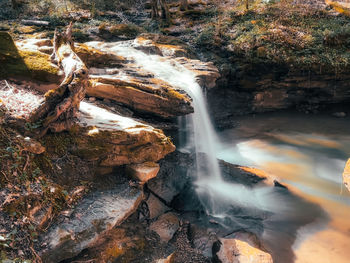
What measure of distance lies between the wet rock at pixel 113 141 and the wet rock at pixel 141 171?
127 mm

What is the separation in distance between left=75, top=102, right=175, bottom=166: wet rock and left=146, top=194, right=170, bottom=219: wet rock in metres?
1.12

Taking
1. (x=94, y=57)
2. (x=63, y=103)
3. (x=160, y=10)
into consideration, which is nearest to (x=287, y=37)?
(x=160, y=10)

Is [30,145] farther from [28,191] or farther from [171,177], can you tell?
[171,177]

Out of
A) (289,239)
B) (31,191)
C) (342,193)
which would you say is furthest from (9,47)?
(342,193)

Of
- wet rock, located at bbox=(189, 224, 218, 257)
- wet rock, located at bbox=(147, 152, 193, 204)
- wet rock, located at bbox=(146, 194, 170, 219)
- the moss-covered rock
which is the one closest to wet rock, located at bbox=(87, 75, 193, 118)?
wet rock, located at bbox=(147, 152, 193, 204)

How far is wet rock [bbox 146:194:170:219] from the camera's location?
5.89m

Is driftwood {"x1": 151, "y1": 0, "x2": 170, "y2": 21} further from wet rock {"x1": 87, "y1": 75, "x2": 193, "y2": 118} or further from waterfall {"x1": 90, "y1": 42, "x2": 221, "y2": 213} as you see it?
wet rock {"x1": 87, "y1": 75, "x2": 193, "y2": 118}

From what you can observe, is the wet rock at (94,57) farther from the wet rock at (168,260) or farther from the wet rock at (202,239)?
the wet rock at (168,260)

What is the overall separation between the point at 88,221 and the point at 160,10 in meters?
17.2

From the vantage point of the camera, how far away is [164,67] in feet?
32.1

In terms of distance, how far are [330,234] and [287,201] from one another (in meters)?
1.35

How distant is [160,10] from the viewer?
17719 millimetres

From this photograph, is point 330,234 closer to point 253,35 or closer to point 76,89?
point 76,89

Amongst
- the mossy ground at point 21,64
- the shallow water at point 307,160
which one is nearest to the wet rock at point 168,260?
the shallow water at point 307,160
